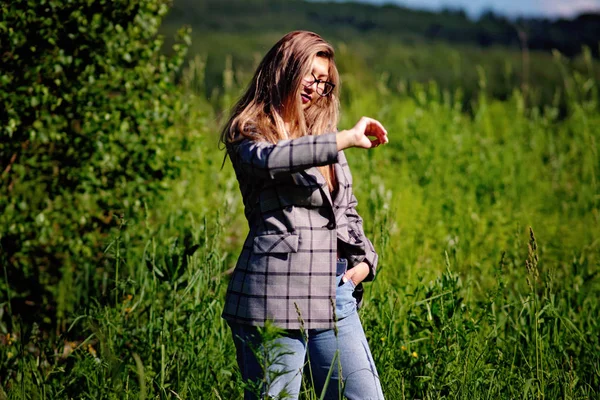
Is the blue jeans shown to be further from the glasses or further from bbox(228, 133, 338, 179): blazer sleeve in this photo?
the glasses

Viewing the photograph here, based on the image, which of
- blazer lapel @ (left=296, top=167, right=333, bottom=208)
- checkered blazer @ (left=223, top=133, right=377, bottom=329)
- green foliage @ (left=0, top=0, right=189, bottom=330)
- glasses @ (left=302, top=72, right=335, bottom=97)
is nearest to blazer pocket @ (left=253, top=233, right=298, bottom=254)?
checkered blazer @ (left=223, top=133, right=377, bottom=329)

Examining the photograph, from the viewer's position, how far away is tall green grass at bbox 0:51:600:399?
2.47m

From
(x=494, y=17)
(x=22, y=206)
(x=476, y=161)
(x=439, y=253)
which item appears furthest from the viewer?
(x=494, y=17)

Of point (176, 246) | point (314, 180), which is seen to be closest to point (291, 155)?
point (314, 180)

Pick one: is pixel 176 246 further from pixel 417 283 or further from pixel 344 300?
pixel 417 283

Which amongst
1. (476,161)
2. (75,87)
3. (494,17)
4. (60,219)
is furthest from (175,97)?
(494,17)

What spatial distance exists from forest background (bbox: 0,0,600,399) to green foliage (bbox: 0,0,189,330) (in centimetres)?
1

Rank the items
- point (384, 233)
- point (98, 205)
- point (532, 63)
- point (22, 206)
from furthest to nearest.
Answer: point (532, 63), point (98, 205), point (22, 206), point (384, 233)

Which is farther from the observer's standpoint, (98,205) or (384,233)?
(98,205)

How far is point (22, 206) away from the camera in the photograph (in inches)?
130

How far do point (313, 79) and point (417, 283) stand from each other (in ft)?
4.91

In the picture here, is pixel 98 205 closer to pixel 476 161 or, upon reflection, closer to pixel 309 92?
pixel 309 92

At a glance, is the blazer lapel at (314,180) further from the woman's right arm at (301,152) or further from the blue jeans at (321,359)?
the blue jeans at (321,359)

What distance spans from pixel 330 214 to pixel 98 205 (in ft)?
6.46
